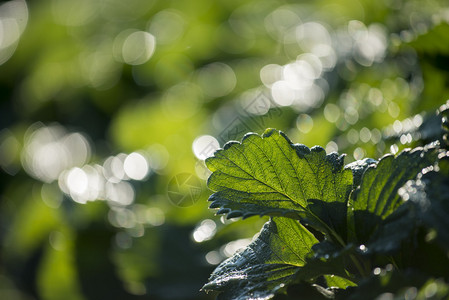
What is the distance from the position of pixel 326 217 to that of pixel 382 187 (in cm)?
7

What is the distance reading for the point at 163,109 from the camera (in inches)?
69.3

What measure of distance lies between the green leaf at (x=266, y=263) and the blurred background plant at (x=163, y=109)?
0.21 meters

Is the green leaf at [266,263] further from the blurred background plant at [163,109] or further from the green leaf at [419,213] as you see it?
the blurred background plant at [163,109]

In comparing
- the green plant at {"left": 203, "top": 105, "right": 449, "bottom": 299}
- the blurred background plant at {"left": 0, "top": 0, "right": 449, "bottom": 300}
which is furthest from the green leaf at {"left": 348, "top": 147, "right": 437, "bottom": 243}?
the blurred background plant at {"left": 0, "top": 0, "right": 449, "bottom": 300}

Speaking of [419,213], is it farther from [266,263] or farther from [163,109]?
[163,109]

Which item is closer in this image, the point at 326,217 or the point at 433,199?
the point at 433,199

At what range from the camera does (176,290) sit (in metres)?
1.10

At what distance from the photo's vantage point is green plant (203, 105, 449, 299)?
20.6 inches

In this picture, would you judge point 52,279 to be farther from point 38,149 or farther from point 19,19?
point 19,19

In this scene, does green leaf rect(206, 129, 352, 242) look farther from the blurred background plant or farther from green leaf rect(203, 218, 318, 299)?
the blurred background plant

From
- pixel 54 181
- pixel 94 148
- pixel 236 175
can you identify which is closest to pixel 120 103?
pixel 94 148

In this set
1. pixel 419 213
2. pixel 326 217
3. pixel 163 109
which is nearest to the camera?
pixel 419 213

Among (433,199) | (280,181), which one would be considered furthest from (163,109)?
(433,199)

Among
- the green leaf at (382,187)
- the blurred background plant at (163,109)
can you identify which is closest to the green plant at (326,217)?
the green leaf at (382,187)
